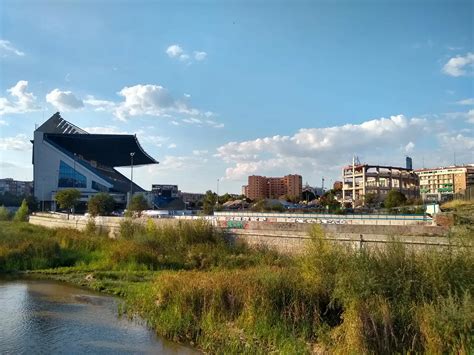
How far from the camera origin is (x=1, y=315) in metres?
15.6

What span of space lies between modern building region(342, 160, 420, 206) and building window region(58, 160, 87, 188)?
209 feet

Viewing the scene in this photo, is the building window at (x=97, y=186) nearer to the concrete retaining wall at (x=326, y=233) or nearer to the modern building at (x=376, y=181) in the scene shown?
the modern building at (x=376, y=181)

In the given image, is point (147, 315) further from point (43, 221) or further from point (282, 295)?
point (43, 221)

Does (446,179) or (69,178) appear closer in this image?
(69,178)

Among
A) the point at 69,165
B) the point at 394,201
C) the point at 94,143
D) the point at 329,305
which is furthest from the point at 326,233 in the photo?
the point at 94,143

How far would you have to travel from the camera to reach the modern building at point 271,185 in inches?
7456

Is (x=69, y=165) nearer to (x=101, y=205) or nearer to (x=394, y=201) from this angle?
(x=101, y=205)

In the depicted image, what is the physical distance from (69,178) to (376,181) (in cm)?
7453

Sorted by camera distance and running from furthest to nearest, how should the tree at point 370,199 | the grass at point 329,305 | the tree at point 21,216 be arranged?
the tree at point 370,199, the tree at point 21,216, the grass at point 329,305

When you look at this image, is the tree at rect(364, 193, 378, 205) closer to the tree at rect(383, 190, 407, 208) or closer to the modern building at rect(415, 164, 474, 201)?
the tree at rect(383, 190, 407, 208)

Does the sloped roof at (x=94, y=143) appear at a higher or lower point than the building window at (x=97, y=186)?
higher

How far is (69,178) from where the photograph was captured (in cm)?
10431

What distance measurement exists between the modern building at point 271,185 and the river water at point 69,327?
561ft

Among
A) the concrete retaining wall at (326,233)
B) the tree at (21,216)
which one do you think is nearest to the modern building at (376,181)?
the tree at (21,216)
